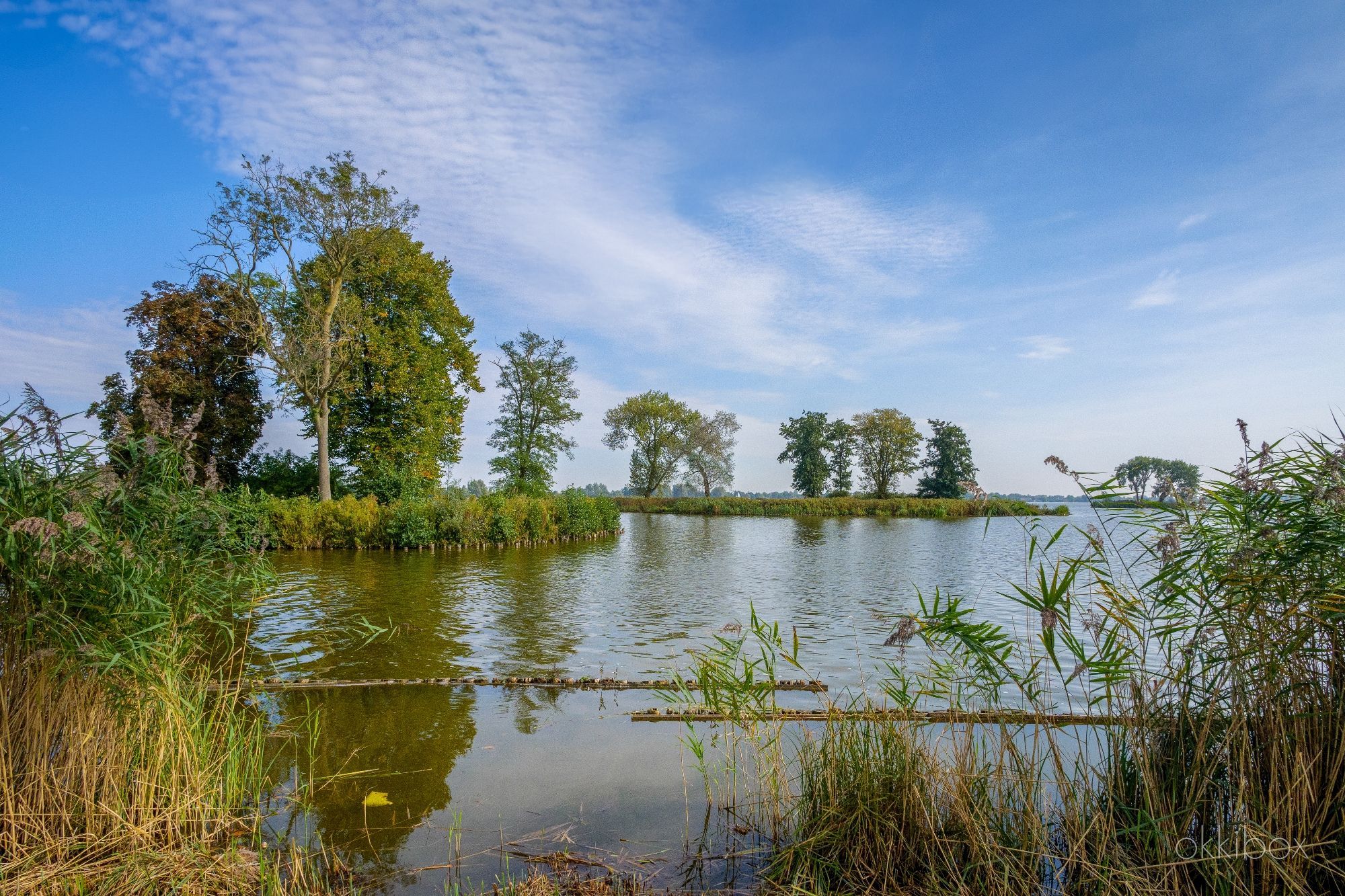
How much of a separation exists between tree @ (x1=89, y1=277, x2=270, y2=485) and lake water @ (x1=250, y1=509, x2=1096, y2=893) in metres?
12.7

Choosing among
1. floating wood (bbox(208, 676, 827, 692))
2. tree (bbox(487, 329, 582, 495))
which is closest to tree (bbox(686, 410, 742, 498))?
tree (bbox(487, 329, 582, 495))

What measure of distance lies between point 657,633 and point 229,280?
83.3ft

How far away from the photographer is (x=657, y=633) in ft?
37.1

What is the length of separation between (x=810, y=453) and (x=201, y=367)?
58.8m

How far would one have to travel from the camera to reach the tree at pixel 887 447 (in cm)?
7462

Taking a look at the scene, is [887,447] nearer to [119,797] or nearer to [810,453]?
[810,453]

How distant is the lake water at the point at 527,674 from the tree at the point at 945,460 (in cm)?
5552

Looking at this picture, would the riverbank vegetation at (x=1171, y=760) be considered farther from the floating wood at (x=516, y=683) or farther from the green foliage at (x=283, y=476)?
the green foliage at (x=283, y=476)

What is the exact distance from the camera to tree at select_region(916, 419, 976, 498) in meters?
74.8

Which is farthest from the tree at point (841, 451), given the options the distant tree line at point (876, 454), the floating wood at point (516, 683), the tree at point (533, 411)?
the floating wood at point (516, 683)

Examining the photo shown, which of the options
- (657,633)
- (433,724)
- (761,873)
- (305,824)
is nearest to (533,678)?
(433,724)

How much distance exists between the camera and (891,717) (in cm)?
433

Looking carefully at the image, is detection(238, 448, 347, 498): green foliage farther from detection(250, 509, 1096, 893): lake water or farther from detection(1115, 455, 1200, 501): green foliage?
detection(1115, 455, 1200, 501): green foliage

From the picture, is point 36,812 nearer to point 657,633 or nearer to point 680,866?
point 680,866
